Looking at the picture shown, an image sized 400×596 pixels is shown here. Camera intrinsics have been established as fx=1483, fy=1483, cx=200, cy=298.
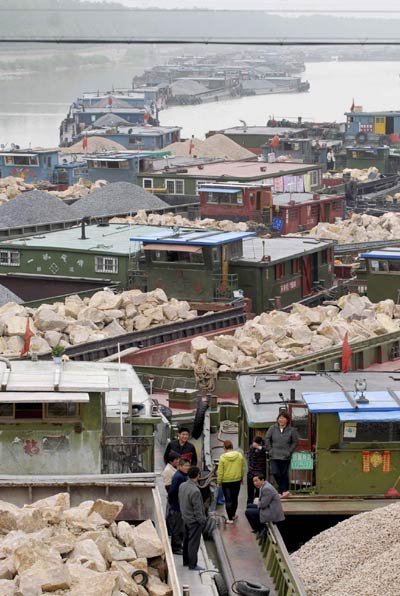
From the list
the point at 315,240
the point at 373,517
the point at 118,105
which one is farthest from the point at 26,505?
the point at 118,105

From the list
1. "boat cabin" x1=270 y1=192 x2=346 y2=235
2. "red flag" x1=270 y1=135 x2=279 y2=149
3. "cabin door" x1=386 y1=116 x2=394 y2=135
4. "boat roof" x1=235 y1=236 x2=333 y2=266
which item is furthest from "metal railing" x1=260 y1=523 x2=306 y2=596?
"cabin door" x1=386 y1=116 x2=394 y2=135

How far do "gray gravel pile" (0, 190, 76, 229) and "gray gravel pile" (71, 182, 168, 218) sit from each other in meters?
0.44

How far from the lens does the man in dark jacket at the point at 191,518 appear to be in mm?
12633

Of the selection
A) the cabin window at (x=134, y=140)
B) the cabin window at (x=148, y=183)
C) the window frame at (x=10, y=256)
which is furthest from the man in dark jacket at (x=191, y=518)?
the cabin window at (x=134, y=140)

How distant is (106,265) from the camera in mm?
30594

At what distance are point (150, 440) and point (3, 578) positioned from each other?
4.96 m

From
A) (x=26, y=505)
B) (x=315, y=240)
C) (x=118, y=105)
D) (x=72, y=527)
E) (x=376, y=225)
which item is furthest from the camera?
(x=118, y=105)

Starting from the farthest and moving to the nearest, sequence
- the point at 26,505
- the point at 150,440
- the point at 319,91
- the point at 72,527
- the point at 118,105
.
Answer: the point at 319,91
the point at 118,105
the point at 150,440
the point at 26,505
the point at 72,527

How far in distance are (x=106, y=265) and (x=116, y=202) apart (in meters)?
13.4

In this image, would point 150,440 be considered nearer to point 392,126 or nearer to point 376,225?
point 376,225

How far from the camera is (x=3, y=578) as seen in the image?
1020 cm

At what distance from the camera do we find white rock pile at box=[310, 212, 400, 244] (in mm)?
38312

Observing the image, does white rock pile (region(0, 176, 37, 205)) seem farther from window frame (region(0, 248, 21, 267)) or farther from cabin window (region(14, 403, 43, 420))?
cabin window (region(14, 403, 43, 420))

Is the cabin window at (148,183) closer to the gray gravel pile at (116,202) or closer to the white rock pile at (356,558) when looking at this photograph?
the gray gravel pile at (116,202)
